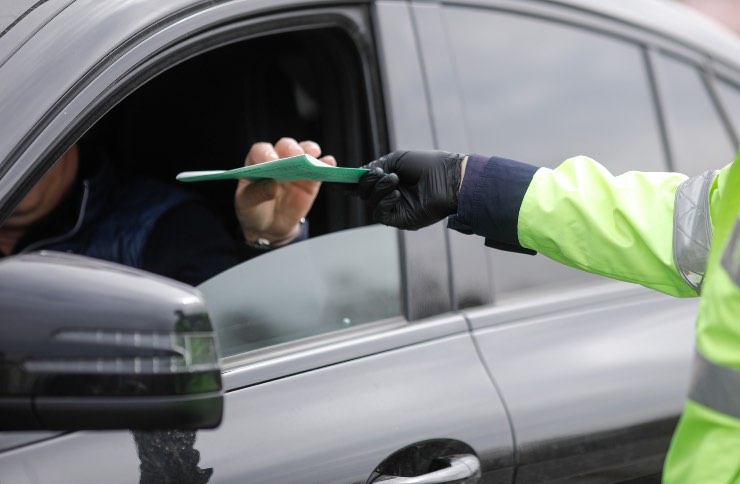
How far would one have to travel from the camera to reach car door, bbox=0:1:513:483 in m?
1.39

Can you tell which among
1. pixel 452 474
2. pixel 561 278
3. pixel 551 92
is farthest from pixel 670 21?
pixel 452 474

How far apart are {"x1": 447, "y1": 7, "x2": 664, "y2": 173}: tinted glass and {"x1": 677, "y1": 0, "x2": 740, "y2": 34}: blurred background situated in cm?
830

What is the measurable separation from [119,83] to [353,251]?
58 centimetres

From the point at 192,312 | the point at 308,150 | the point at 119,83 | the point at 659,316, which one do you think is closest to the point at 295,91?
the point at 308,150

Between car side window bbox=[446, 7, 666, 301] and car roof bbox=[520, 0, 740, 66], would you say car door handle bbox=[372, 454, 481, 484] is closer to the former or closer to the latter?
car side window bbox=[446, 7, 666, 301]

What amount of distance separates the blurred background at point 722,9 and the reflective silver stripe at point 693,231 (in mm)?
9136

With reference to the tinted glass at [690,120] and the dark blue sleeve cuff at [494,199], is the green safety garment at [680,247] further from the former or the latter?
the tinted glass at [690,120]

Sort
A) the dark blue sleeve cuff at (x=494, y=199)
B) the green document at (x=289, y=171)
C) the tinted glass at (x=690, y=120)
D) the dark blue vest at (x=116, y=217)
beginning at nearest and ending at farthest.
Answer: the green document at (x=289, y=171)
the dark blue sleeve cuff at (x=494, y=199)
the dark blue vest at (x=116, y=217)
the tinted glass at (x=690, y=120)

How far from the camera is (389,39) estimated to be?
1858 millimetres

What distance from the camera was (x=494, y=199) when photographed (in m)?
1.59

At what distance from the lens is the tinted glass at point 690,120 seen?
2291mm

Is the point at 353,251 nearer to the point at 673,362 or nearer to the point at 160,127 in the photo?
the point at 673,362

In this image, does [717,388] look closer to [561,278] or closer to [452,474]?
[452,474]

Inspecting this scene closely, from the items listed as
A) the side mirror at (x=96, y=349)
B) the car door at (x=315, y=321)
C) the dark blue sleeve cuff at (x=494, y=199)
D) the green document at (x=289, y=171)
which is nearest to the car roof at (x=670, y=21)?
the car door at (x=315, y=321)
